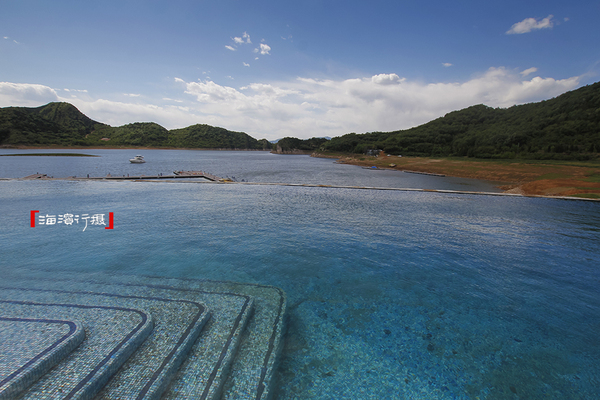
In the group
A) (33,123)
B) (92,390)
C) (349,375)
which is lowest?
(349,375)

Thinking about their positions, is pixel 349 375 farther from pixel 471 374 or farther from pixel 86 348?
pixel 86 348

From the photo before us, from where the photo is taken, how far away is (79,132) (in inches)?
5886

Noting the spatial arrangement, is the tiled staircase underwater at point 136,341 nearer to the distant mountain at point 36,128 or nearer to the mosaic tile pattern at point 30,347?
the mosaic tile pattern at point 30,347

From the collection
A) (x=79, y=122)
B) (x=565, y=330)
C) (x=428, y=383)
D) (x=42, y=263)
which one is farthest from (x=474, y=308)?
(x=79, y=122)

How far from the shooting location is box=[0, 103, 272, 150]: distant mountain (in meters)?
110

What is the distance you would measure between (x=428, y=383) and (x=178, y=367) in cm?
401

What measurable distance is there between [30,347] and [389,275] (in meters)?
Result: 7.79

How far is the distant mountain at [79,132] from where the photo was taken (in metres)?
110

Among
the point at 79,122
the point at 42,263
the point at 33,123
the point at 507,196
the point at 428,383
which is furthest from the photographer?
the point at 79,122

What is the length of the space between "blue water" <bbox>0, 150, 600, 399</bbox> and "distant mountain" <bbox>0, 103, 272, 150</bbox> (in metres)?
145

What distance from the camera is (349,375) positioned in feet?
13.4

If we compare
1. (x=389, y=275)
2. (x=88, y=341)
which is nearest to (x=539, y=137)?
(x=389, y=275)

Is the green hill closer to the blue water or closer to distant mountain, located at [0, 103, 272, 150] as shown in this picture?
the blue water

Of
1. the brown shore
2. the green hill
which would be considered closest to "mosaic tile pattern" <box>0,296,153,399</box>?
the brown shore
